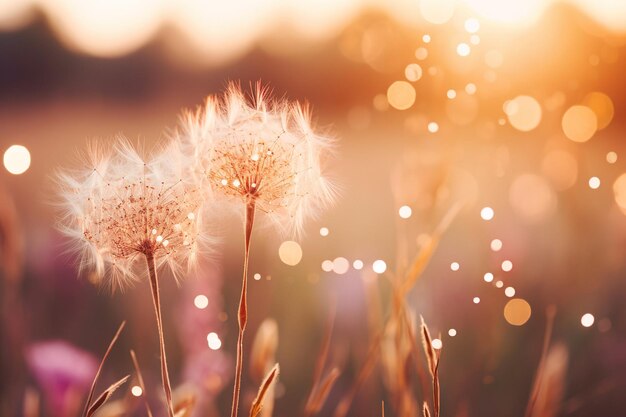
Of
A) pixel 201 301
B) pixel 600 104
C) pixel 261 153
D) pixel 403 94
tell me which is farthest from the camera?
pixel 600 104

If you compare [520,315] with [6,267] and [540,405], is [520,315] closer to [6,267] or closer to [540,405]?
[540,405]

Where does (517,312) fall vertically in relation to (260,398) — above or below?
below

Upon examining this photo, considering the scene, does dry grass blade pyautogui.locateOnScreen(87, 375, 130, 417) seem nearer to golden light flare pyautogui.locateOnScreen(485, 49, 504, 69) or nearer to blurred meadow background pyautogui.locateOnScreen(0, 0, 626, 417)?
blurred meadow background pyautogui.locateOnScreen(0, 0, 626, 417)

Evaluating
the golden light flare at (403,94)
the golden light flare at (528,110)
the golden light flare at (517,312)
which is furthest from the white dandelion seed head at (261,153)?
the golden light flare at (528,110)

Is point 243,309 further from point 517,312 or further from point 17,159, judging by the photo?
point 517,312

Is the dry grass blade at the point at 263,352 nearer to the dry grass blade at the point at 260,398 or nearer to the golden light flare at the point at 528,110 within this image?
the dry grass blade at the point at 260,398

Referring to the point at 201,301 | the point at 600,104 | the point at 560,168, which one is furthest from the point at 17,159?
the point at 600,104

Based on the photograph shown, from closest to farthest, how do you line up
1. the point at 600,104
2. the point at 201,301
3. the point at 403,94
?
the point at 201,301, the point at 403,94, the point at 600,104
